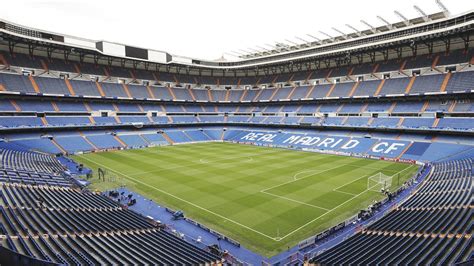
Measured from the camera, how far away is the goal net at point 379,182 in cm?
2667

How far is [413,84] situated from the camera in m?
47.8

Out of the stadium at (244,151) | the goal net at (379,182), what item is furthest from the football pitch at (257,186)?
the goal net at (379,182)

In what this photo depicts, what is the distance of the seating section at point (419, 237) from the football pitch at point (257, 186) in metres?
3.69

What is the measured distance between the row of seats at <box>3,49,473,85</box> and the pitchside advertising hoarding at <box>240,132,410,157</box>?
16769 millimetres

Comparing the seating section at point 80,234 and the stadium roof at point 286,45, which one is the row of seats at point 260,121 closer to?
the stadium roof at point 286,45

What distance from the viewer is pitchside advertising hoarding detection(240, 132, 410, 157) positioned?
42.7 m

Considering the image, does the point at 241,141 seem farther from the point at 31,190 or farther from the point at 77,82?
the point at 31,190

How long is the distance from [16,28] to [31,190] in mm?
37397

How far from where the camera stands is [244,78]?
8069 centimetres

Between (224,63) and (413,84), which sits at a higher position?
(224,63)

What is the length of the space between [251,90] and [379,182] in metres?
A: 52.2

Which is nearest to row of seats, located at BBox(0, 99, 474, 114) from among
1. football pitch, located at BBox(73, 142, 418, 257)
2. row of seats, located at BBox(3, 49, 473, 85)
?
row of seats, located at BBox(3, 49, 473, 85)

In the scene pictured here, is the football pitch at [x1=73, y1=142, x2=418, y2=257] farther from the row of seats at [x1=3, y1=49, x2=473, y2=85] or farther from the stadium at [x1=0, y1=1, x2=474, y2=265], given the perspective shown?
the row of seats at [x1=3, y1=49, x2=473, y2=85]

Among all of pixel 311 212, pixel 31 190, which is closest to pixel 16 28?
pixel 31 190
